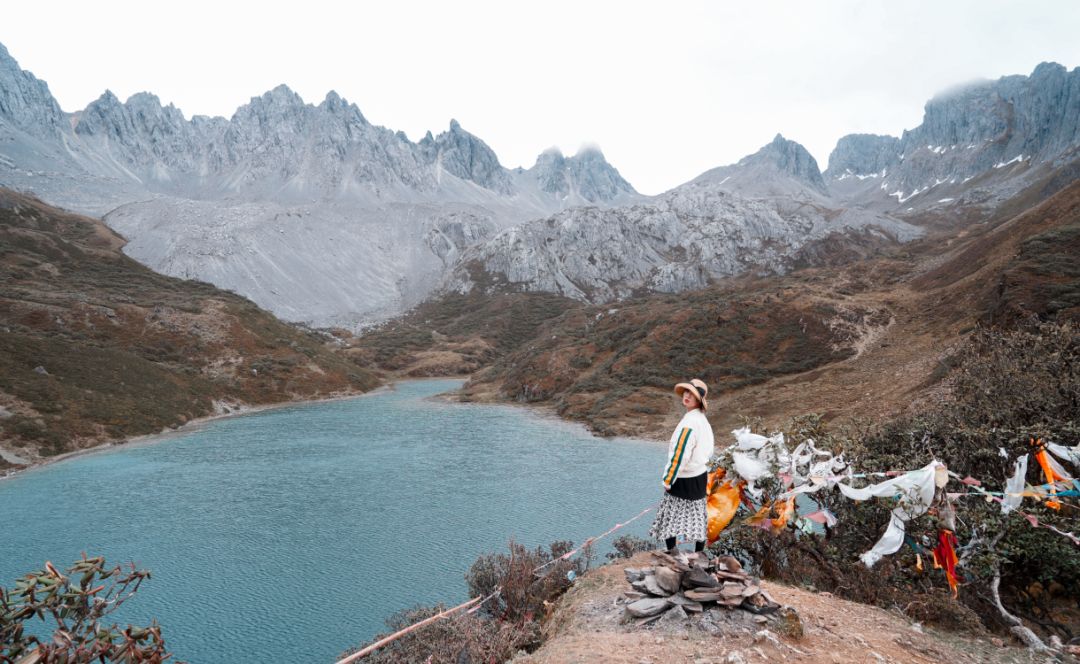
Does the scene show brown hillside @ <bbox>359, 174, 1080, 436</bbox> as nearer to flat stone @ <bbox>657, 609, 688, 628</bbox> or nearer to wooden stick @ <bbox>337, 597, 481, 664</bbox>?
flat stone @ <bbox>657, 609, 688, 628</bbox>

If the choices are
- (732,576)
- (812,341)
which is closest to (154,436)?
(732,576)

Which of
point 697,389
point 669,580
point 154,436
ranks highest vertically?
point 697,389

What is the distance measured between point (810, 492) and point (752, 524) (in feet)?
4.86

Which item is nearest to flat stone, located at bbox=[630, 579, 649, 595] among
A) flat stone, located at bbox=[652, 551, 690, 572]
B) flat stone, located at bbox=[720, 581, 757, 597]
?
flat stone, located at bbox=[652, 551, 690, 572]

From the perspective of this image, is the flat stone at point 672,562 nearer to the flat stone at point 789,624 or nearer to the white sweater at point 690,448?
the white sweater at point 690,448

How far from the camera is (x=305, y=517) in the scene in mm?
24422

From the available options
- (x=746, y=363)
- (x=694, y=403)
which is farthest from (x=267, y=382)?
(x=694, y=403)

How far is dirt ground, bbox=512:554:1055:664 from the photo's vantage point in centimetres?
732

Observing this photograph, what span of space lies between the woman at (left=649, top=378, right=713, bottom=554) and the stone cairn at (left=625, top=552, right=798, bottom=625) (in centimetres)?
101

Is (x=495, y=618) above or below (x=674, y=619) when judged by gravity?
below

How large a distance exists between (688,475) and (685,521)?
3.09 ft

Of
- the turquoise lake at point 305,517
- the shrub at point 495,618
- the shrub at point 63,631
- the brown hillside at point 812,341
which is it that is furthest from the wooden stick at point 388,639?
the brown hillside at point 812,341

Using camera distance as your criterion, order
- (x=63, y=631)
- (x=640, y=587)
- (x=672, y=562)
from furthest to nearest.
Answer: (x=640, y=587), (x=672, y=562), (x=63, y=631)

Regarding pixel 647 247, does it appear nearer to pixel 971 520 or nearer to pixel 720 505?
pixel 720 505
